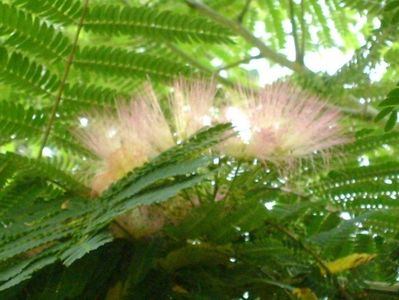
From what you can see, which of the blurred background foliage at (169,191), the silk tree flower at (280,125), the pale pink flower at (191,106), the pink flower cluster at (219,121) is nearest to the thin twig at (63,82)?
the blurred background foliage at (169,191)

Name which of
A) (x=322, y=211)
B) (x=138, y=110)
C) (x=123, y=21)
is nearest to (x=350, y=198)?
(x=322, y=211)

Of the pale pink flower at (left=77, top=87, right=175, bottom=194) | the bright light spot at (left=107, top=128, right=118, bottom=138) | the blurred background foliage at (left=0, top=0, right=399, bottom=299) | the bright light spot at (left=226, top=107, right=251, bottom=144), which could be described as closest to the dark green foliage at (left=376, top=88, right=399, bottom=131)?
the blurred background foliage at (left=0, top=0, right=399, bottom=299)

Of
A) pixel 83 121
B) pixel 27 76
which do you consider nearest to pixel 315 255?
pixel 83 121

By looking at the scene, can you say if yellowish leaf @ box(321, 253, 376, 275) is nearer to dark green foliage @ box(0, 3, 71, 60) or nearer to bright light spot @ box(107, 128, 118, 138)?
bright light spot @ box(107, 128, 118, 138)

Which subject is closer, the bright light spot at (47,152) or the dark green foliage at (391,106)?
the dark green foliage at (391,106)

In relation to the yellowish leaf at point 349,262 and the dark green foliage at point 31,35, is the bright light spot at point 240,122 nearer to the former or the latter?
the yellowish leaf at point 349,262

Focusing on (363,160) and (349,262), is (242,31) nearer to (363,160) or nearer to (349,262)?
(363,160)
